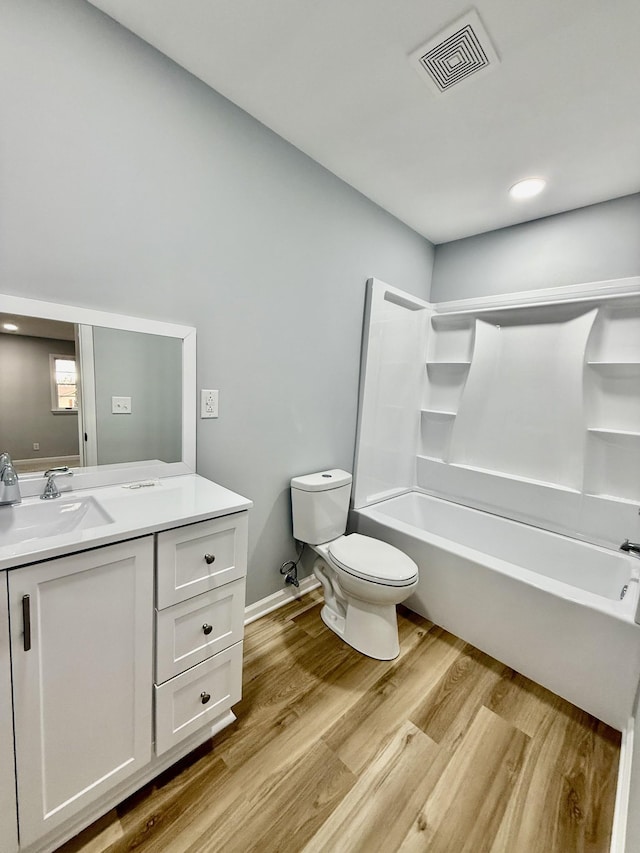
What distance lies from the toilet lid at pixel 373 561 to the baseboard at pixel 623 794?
902 mm

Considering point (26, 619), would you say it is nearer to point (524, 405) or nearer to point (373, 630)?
point (373, 630)

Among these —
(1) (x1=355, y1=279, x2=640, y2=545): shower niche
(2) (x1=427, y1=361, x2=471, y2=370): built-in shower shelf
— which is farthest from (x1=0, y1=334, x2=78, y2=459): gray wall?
(2) (x1=427, y1=361, x2=471, y2=370): built-in shower shelf

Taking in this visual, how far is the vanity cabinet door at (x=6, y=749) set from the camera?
0.77 meters

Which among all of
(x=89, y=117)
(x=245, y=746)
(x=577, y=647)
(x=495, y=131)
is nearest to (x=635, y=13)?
(x=495, y=131)

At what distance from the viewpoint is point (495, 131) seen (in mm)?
1556

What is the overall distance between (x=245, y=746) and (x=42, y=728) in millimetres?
715

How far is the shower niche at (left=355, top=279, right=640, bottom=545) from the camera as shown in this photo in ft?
6.51

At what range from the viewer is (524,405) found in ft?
7.56

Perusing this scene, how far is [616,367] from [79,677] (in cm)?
274

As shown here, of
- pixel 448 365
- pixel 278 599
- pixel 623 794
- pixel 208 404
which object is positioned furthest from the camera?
pixel 448 365

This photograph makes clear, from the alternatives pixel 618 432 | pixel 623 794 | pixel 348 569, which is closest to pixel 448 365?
pixel 618 432

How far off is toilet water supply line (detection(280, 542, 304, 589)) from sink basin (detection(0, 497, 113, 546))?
1.17 meters

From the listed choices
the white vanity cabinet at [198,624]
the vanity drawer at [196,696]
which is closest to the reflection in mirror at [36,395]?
the white vanity cabinet at [198,624]

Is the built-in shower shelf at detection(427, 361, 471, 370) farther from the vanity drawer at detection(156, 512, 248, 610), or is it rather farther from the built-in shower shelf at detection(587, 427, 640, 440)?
the vanity drawer at detection(156, 512, 248, 610)
